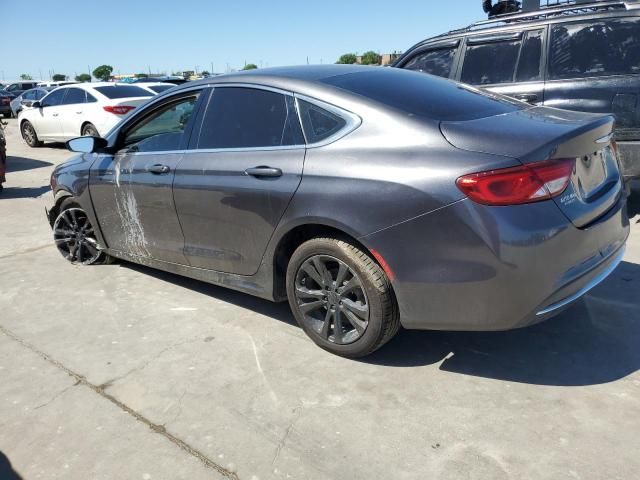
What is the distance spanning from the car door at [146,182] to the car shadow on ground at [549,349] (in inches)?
45.1

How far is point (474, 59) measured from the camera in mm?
5992

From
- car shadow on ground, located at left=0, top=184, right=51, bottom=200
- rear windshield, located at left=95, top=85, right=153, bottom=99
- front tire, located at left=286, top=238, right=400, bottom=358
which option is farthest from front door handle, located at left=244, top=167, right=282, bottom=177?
rear windshield, located at left=95, top=85, right=153, bottom=99

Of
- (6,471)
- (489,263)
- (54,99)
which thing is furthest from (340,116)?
(54,99)

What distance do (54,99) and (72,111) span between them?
122 cm

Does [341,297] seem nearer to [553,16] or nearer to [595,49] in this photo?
[595,49]

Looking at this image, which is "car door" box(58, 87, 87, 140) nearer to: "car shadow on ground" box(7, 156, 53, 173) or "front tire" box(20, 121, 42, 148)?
"car shadow on ground" box(7, 156, 53, 173)

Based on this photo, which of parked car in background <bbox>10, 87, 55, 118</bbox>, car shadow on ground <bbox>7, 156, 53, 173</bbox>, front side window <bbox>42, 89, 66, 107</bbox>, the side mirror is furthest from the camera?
parked car in background <bbox>10, 87, 55, 118</bbox>

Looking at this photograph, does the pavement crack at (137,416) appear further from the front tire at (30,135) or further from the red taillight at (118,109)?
the front tire at (30,135)

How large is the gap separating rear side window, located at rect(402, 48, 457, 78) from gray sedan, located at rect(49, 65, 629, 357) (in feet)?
9.20

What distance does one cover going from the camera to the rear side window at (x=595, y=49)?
5.00 meters

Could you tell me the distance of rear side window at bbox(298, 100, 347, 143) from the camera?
9.89ft

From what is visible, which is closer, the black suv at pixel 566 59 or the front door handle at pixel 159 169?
the front door handle at pixel 159 169

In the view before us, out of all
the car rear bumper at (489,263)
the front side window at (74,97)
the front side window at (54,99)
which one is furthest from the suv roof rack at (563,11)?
the front side window at (54,99)

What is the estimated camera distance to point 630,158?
4988 mm
